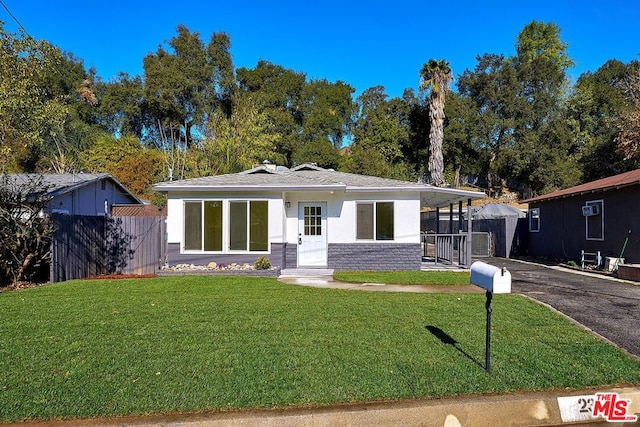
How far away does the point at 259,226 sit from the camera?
13.0m

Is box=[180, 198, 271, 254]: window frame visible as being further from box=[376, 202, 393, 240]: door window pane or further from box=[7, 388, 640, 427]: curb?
box=[7, 388, 640, 427]: curb

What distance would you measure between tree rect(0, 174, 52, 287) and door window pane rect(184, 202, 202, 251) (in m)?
3.45

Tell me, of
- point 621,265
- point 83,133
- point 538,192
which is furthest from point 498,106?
point 83,133

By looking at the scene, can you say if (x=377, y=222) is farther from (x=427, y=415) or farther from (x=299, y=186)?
(x=427, y=415)

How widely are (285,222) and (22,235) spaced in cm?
669

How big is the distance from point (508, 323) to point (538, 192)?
33210 mm

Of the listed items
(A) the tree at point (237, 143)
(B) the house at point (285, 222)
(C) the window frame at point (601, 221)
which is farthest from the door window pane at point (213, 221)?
(A) the tree at point (237, 143)

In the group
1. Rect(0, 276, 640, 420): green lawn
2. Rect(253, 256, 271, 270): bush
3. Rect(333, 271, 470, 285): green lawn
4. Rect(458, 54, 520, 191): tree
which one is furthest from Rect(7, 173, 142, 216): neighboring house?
Rect(458, 54, 520, 191): tree

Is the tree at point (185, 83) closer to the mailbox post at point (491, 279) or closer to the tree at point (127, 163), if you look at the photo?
the tree at point (127, 163)

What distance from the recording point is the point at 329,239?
13.4 metres

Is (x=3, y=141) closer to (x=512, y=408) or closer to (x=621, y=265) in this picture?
(x=512, y=408)

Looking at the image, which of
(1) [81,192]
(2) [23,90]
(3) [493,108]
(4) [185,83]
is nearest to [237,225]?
(2) [23,90]

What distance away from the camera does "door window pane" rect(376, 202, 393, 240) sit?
Answer: 13220 mm

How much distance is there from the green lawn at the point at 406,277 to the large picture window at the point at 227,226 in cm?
264
